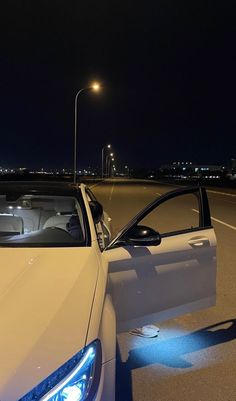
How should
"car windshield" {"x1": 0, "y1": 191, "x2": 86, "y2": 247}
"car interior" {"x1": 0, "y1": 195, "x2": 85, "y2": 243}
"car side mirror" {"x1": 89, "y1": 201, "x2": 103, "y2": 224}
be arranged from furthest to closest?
"car side mirror" {"x1": 89, "y1": 201, "x2": 103, "y2": 224}, "car interior" {"x1": 0, "y1": 195, "x2": 85, "y2": 243}, "car windshield" {"x1": 0, "y1": 191, "x2": 86, "y2": 247}

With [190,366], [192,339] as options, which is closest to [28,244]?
[190,366]

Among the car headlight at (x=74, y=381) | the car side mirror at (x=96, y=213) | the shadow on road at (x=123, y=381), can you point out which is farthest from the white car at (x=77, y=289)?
the shadow on road at (x=123, y=381)

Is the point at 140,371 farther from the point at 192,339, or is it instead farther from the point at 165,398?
the point at 192,339

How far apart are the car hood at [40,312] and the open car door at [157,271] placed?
41cm

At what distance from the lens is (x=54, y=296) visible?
259 centimetres

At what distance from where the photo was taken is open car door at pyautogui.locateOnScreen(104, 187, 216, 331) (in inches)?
146

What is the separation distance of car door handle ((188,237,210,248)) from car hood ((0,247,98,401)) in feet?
4.00

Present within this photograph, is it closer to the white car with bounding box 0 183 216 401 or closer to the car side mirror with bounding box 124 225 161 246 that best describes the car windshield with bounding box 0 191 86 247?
the white car with bounding box 0 183 216 401

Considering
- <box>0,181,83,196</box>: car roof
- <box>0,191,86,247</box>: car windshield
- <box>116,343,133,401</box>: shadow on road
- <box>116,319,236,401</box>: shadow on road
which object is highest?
<box>0,181,83,196</box>: car roof

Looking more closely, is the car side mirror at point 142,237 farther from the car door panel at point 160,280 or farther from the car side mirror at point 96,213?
the car side mirror at point 96,213

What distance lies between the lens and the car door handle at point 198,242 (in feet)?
14.1

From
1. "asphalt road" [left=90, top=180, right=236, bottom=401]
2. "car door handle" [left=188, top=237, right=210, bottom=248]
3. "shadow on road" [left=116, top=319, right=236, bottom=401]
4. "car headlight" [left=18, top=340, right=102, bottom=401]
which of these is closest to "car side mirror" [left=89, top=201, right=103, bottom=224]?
"car door handle" [left=188, top=237, right=210, bottom=248]

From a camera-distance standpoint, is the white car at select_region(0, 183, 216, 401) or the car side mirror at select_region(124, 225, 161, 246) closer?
the white car at select_region(0, 183, 216, 401)

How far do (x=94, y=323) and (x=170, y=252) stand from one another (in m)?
1.83
